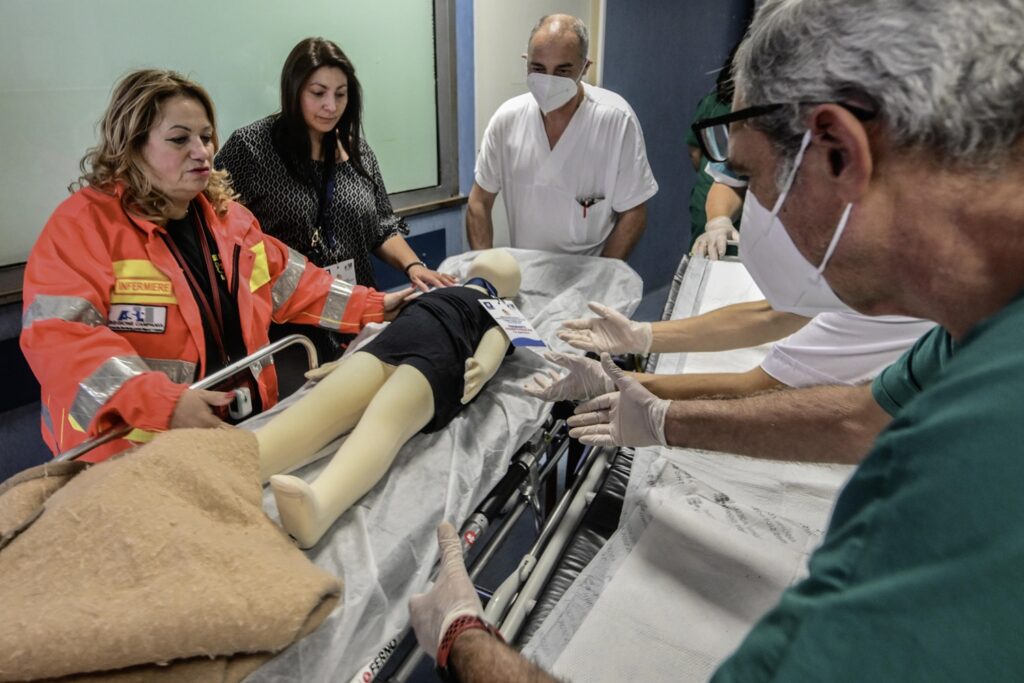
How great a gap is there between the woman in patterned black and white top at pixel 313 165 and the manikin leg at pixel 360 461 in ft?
2.79

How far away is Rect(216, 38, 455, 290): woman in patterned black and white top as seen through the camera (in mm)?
2189

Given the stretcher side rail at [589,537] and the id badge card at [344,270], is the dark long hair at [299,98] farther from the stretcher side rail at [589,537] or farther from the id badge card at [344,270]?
the stretcher side rail at [589,537]

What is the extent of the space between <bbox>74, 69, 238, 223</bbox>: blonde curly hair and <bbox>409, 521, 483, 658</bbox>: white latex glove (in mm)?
1223

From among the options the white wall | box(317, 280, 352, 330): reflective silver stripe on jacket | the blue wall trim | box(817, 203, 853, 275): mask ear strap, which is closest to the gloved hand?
box(317, 280, 352, 330): reflective silver stripe on jacket

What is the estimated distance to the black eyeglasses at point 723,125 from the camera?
61 cm

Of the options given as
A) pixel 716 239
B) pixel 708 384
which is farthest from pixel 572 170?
pixel 708 384

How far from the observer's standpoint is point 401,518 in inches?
50.6

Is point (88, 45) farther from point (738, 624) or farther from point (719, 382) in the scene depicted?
point (738, 624)

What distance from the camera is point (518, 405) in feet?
5.76

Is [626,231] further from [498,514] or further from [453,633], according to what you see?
[453,633]

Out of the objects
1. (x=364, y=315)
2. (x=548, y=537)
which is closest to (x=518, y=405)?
(x=548, y=537)

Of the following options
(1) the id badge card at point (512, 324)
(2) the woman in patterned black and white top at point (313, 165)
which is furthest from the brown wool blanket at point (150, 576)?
(2) the woman in patterned black and white top at point (313, 165)

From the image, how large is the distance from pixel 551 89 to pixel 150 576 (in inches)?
89.5

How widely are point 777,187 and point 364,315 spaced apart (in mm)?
1633
